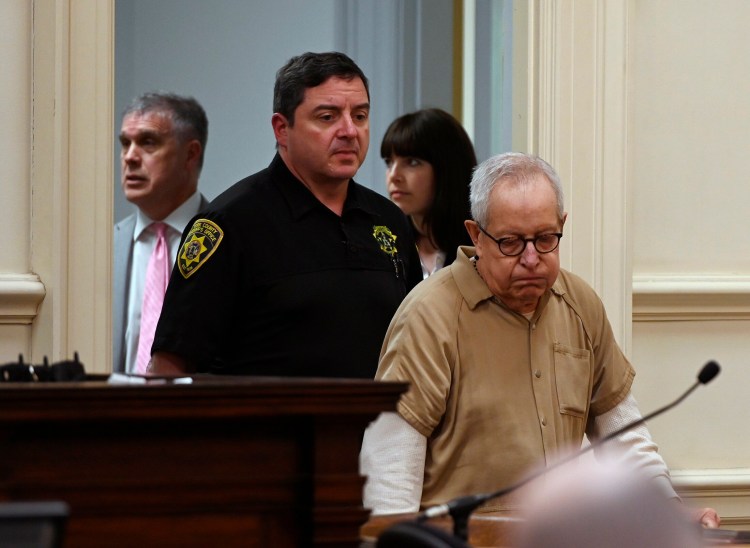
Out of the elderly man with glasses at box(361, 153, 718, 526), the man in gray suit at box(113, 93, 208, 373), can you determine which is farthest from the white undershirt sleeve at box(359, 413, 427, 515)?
the man in gray suit at box(113, 93, 208, 373)

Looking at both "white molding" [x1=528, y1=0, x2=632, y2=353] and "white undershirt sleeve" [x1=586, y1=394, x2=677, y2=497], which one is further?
"white molding" [x1=528, y1=0, x2=632, y2=353]

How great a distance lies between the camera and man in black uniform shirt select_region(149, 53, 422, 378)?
3121 mm

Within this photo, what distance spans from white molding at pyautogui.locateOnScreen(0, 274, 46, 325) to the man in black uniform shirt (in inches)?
A: 22.1

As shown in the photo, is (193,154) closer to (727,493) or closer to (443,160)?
(443,160)

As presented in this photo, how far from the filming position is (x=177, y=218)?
457 cm

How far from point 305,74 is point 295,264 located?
19.0 inches

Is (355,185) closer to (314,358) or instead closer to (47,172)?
(314,358)

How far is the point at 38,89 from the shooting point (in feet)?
11.9

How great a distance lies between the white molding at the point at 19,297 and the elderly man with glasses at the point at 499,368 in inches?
45.8

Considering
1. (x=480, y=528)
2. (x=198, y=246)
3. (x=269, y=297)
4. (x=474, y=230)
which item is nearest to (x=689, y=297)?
(x=474, y=230)

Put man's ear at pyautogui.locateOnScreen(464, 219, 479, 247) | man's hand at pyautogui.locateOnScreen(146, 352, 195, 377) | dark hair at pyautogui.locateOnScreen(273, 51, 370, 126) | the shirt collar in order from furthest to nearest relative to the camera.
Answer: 1. the shirt collar
2. dark hair at pyautogui.locateOnScreen(273, 51, 370, 126)
3. man's hand at pyautogui.locateOnScreen(146, 352, 195, 377)
4. man's ear at pyautogui.locateOnScreen(464, 219, 479, 247)

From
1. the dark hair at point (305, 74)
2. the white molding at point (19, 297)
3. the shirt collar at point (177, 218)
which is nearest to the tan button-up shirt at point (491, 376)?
the dark hair at point (305, 74)

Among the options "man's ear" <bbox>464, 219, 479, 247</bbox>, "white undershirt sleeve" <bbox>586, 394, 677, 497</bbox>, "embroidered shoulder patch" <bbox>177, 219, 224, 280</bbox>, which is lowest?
"white undershirt sleeve" <bbox>586, 394, 677, 497</bbox>

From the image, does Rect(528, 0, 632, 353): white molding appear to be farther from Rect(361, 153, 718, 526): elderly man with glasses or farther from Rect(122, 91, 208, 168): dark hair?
Rect(122, 91, 208, 168): dark hair
